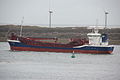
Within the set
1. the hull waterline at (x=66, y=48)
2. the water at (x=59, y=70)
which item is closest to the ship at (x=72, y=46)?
the hull waterline at (x=66, y=48)

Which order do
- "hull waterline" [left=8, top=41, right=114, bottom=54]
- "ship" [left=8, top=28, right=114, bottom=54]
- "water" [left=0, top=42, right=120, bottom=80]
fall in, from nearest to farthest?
1. "water" [left=0, top=42, right=120, bottom=80]
2. "hull waterline" [left=8, top=41, right=114, bottom=54]
3. "ship" [left=8, top=28, right=114, bottom=54]

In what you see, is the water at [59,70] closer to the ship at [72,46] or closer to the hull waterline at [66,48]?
the hull waterline at [66,48]

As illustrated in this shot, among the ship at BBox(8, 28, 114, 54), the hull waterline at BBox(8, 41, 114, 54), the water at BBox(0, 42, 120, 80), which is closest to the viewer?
the water at BBox(0, 42, 120, 80)

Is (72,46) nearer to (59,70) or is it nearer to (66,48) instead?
(66,48)

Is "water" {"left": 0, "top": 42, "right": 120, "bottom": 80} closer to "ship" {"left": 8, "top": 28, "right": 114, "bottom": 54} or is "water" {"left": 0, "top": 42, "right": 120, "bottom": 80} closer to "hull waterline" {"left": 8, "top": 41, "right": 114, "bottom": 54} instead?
"hull waterline" {"left": 8, "top": 41, "right": 114, "bottom": 54}

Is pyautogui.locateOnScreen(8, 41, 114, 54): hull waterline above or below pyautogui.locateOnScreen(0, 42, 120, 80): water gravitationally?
above

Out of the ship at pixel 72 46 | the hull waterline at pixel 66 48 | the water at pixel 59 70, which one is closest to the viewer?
the water at pixel 59 70

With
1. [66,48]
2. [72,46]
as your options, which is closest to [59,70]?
[72,46]

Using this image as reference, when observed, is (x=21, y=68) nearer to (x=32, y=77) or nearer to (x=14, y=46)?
(x=32, y=77)

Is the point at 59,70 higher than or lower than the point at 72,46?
lower

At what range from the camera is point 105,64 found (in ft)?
208

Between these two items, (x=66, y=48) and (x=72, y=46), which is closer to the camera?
(x=72, y=46)

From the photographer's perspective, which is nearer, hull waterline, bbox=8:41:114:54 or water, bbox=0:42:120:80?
water, bbox=0:42:120:80

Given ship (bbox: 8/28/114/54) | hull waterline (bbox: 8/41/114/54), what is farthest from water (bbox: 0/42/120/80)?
ship (bbox: 8/28/114/54)
